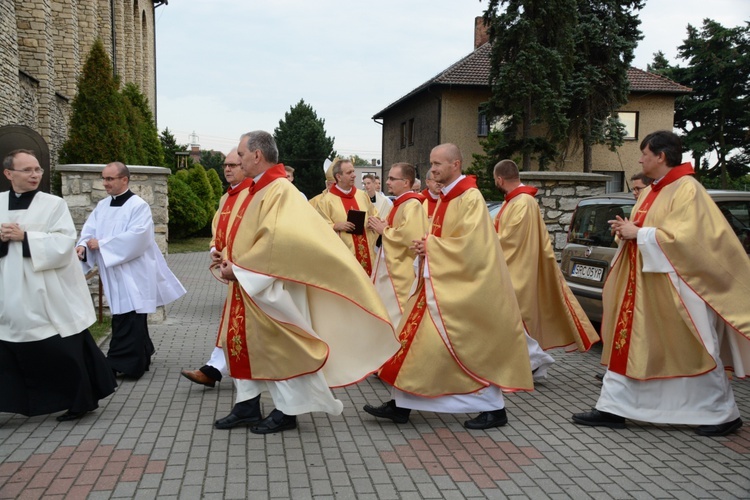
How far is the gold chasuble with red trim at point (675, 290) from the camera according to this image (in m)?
5.21

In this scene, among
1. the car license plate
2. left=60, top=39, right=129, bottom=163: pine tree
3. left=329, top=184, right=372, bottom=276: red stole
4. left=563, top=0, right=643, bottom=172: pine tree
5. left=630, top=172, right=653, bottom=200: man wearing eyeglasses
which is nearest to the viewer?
left=630, top=172, right=653, bottom=200: man wearing eyeglasses

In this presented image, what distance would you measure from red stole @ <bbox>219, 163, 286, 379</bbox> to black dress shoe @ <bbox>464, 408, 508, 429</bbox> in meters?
1.63

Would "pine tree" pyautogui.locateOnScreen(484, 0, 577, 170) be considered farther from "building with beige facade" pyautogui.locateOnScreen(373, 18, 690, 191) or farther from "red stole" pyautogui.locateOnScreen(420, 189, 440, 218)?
"red stole" pyautogui.locateOnScreen(420, 189, 440, 218)

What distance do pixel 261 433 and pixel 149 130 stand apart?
2284cm

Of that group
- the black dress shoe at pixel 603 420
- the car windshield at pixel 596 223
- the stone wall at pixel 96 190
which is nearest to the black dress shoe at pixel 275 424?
the black dress shoe at pixel 603 420

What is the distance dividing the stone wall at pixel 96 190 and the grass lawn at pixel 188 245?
14310mm

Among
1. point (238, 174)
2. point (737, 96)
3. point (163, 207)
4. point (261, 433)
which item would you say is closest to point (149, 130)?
point (163, 207)

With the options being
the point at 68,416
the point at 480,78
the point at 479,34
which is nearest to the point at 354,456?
the point at 68,416

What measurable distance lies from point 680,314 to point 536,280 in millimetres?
1892

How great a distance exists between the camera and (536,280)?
7.00m

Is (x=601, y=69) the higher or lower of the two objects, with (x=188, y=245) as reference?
higher

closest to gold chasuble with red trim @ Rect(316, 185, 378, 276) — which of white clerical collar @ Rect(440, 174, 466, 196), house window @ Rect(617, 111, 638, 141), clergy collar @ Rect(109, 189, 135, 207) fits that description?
clergy collar @ Rect(109, 189, 135, 207)

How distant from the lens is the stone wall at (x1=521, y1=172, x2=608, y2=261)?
12211mm

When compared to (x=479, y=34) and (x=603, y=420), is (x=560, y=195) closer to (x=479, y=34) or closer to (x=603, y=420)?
(x=603, y=420)
